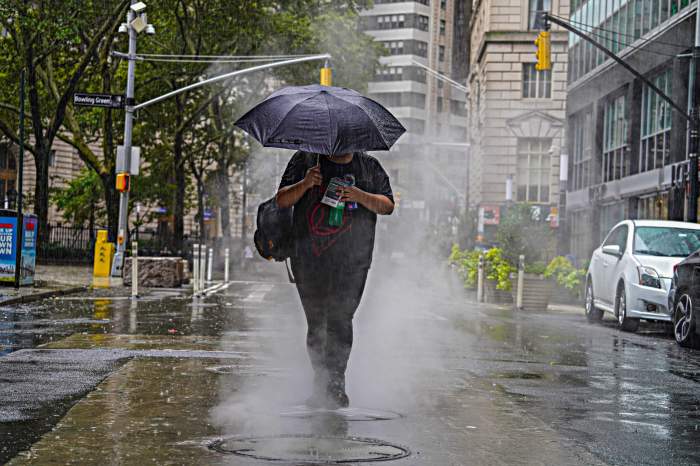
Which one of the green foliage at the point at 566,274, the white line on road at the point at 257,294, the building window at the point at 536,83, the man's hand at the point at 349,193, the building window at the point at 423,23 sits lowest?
the white line on road at the point at 257,294

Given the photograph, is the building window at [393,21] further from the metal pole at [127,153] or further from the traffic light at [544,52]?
the traffic light at [544,52]

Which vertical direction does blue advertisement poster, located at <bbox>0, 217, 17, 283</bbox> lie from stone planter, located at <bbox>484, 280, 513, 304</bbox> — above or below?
above

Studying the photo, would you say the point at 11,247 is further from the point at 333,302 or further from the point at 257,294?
the point at 333,302

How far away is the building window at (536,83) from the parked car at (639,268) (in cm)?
3907

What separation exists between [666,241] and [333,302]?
12.0 metres

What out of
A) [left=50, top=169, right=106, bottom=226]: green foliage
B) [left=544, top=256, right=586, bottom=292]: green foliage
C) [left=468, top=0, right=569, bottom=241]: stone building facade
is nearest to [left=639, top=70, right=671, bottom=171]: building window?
[left=544, top=256, right=586, bottom=292]: green foliage

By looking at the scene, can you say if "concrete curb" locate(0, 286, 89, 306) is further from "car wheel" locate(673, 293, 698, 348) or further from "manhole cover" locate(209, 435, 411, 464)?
"manhole cover" locate(209, 435, 411, 464)

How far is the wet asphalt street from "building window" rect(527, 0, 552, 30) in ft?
143

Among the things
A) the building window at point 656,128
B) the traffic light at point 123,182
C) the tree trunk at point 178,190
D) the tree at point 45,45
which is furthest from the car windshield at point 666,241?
the tree trunk at point 178,190

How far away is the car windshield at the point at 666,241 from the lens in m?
17.9

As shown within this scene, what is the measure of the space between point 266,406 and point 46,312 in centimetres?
1016

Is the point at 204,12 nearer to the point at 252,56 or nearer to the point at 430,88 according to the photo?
the point at 252,56

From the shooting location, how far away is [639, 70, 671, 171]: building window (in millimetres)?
33500

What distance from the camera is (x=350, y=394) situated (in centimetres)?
786
